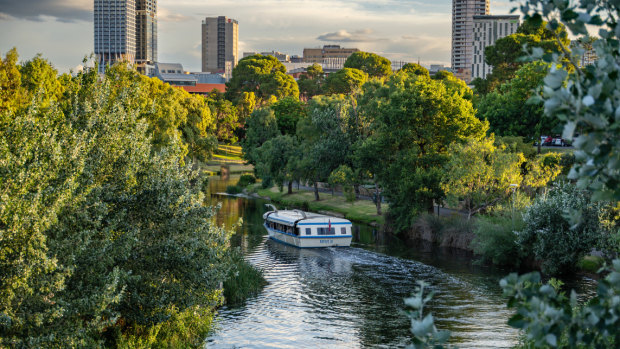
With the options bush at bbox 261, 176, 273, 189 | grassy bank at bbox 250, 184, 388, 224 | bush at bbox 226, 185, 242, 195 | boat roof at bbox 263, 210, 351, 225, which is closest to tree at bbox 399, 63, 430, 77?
grassy bank at bbox 250, 184, 388, 224

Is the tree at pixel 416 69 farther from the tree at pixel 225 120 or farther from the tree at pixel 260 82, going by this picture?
the tree at pixel 225 120

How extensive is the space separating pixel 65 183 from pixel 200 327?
9.75 m

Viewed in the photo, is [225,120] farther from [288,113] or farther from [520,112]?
[520,112]

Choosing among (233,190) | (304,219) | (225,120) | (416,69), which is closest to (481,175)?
(304,219)

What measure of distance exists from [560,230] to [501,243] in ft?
17.6

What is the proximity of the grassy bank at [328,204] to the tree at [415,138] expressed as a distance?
176 inches

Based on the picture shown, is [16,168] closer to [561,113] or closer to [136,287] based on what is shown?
[136,287]

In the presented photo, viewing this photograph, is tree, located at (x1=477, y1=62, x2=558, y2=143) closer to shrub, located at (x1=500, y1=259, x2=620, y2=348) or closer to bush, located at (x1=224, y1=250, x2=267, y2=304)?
bush, located at (x1=224, y1=250, x2=267, y2=304)

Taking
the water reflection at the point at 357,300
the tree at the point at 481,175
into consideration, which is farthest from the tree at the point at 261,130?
the tree at the point at 481,175

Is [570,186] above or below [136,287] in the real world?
above

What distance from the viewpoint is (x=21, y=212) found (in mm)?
15867

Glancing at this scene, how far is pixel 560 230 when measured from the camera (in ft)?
119

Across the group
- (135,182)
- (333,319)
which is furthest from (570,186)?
(135,182)

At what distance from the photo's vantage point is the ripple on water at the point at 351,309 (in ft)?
90.9
